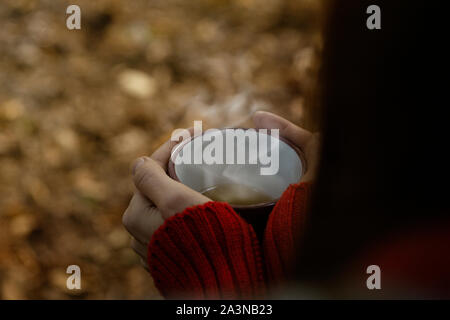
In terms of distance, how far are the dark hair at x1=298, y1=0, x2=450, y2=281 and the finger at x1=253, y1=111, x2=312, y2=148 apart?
1.05 feet

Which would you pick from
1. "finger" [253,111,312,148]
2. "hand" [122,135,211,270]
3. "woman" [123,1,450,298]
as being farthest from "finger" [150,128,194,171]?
"woman" [123,1,450,298]

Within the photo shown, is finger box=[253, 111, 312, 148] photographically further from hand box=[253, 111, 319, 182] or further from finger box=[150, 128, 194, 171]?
finger box=[150, 128, 194, 171]

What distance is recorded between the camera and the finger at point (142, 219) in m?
0.51

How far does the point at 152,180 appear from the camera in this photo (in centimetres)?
49

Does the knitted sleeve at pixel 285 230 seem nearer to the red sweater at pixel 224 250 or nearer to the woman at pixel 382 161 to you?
the red sweater at pixel 224 250

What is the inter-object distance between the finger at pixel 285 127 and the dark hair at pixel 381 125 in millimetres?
319

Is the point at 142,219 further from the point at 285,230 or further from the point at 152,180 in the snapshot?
the point at 285,230

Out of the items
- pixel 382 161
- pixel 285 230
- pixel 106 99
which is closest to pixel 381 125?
pixel 382 161

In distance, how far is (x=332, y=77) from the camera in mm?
168

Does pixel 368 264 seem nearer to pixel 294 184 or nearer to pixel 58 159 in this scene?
pixel 294 184

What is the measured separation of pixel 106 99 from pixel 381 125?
0.87m

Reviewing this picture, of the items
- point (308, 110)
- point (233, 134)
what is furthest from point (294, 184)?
point (308, 110)

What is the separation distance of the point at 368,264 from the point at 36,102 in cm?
89

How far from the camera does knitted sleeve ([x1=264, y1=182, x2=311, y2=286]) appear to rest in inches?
16.8
